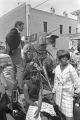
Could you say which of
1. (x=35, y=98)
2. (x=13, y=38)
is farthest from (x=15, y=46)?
(x=35, y=98)

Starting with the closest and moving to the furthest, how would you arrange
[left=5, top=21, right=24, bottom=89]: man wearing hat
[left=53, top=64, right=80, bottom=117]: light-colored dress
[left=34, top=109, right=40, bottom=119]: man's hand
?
[left=34, top=109, right=40, bottom=119]: man's hand < [left=53, top=64, right=80, bottom=117]: light-colored dress < [left=5, top=21, right=24, bottom=89]: man wearing hat

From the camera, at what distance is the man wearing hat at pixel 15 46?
13.6 ft

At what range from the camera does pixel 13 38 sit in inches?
166

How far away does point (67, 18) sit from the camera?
97.0 ft

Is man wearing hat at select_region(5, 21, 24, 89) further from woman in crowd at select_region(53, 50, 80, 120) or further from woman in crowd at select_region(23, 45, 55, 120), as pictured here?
woman in crowd at select_region(53, 50, 80, 120)

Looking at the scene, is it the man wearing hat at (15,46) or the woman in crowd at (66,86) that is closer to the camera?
the woman in crowd at (66,86)

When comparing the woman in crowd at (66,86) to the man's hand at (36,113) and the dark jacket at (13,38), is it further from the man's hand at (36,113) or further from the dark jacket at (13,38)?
the dark jacket at (13,38)

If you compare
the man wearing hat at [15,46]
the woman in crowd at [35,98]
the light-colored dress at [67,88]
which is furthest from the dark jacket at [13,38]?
the light-colored dress at [67,88]

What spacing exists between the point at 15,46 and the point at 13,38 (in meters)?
0.21

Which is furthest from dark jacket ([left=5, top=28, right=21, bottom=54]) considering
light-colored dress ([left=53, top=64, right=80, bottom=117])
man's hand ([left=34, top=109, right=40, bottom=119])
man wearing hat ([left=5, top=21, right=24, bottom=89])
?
man's hand ([left=34, top=109, right=40, bottom=119])

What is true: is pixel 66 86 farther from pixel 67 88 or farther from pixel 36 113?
pixel 36 113

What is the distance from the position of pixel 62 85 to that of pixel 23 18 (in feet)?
59.7

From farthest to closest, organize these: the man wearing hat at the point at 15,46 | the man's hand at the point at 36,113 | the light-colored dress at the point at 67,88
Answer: the man wearing hat at the point at 15,46, the light-colored dress at the point at 67,88, the man's hand at the point at 36,113

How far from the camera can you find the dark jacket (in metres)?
4.18
